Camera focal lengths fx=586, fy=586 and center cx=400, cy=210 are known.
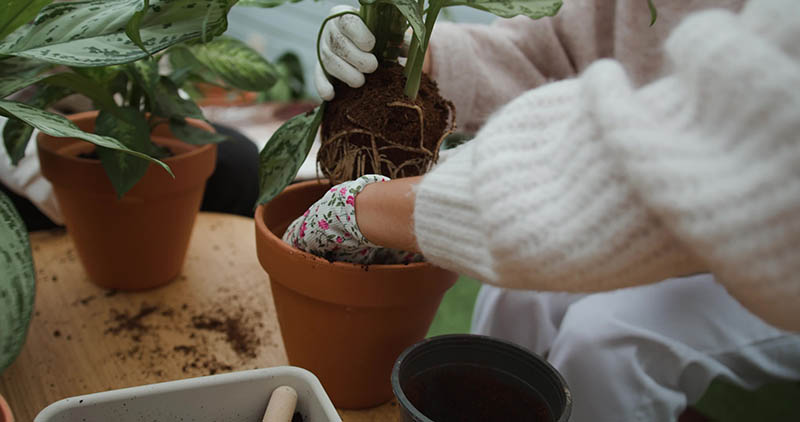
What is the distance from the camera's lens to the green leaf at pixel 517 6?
598mm

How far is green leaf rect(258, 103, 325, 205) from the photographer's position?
2.19ft

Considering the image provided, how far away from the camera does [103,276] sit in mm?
834

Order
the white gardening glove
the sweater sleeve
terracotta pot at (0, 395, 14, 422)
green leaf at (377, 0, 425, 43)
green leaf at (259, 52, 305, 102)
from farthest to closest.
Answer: green leaf at (259, 52, 305, 102)
the sweater sleeve
the white gardening glove
green leaf at (377, 0, 425, 43)
terracotta pot at (0, 395, 14, 422)

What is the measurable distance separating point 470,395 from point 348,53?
1.25 ft

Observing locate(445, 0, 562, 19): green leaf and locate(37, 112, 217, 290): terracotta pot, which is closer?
locate(445, 0, 562, 19): green leaf

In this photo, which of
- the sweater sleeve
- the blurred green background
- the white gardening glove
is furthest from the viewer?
the blurred green background

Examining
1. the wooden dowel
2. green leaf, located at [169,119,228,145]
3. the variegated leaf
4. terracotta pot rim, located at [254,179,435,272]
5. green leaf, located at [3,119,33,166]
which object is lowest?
the wooden dowel

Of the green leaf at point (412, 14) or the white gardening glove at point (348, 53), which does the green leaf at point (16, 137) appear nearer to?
the white gardening glove at point (348, 53)

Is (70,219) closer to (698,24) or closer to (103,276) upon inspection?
(103,276)

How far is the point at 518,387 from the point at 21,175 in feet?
2.88

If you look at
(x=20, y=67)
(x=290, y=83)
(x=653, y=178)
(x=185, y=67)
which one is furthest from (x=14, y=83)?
(x=290, y=83)

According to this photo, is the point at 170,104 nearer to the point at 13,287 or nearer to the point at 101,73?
the point at 101,73

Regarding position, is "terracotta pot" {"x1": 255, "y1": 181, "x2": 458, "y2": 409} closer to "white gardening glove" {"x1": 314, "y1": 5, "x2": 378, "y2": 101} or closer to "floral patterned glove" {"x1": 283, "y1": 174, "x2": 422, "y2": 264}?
"floral patterned glove" {"x1": 283, "y1": 174, "x2": 422, "y2": 264}

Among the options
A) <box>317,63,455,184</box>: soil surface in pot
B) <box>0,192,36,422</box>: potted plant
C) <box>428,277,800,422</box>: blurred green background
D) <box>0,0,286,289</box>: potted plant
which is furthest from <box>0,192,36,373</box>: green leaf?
<box>428,277,800,422</box>: blurred green background
